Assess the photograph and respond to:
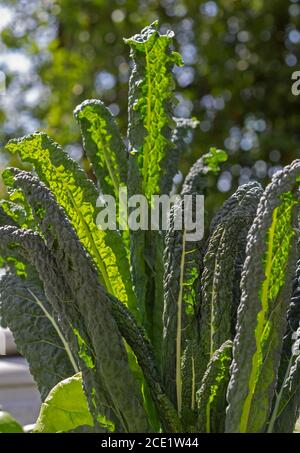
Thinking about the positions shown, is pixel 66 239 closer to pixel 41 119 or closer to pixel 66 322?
pixel 66 322

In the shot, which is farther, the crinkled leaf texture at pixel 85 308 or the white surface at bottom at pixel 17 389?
the white surface at bottom at pixel 17 389

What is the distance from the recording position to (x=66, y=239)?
391 millimetres

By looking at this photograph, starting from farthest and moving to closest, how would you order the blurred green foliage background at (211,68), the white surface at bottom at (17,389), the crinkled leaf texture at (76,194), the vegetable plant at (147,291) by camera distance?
1. the blurred green foliage background at (211,68)
2. the white surface at bottom at (17,389)
3. the crinkled leaf texture at (76,194)
4. the vegetable plant at (147,291)

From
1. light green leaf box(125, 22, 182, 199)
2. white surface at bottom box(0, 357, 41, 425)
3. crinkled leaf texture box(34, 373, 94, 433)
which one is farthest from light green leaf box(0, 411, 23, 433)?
white surface at bottom box(0, 357, 41, 425)

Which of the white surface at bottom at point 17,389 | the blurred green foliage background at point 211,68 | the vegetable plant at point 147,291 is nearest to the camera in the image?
the vegetable plant at point 147,291

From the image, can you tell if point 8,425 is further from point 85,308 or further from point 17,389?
point 17,389

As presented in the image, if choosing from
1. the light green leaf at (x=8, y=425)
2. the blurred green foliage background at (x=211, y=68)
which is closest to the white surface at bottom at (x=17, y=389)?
the light green leaf at (x=8, y=425)

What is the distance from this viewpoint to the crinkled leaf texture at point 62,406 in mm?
A: 447

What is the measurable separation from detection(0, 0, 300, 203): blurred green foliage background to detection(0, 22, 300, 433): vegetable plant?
2.93 m

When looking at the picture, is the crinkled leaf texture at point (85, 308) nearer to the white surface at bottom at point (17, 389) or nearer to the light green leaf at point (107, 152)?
the light green leaf at point (107, 152)

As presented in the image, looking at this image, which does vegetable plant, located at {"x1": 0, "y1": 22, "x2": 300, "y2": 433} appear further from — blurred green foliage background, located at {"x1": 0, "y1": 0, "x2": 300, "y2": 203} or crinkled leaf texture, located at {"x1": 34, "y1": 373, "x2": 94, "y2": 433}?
blurred green foliage background, located at {"x1": 0, "y1": 0, "x2": 300, "y2": 203}

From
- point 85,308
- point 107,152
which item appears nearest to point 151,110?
point 107,152
